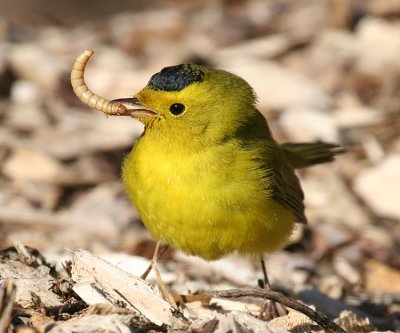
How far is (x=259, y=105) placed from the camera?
760cm

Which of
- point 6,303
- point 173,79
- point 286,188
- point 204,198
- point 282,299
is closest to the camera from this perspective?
point 6,303

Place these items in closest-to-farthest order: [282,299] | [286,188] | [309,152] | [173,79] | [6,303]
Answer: [6,303], [282,299], [173,79], [286,188], [309,152]

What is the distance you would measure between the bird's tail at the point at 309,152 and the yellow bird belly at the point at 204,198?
1356 mm

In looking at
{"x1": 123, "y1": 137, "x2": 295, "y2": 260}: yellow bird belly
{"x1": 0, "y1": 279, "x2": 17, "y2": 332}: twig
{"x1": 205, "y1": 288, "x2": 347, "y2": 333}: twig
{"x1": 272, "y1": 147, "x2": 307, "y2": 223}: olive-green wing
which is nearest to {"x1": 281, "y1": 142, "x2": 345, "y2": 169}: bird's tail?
{"x1": 272, "y1": 147, "x2": 307, "y2": 223}: olive-green wing

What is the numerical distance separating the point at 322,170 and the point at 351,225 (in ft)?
2.61

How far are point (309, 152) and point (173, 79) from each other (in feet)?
6.18

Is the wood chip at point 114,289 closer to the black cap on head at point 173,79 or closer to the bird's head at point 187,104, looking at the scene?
the bird's head at point 187,104

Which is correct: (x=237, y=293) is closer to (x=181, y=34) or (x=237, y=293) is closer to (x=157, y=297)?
(x=157, y=297)

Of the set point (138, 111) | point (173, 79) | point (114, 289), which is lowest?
point (114, 289)

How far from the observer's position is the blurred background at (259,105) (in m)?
5.76

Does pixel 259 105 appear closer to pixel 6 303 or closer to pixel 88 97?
pixel 88 97

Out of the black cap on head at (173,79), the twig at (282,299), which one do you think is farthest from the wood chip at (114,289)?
the black cap on head at (173,79)

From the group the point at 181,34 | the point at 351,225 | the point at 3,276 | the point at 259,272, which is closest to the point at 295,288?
the point at 259,272

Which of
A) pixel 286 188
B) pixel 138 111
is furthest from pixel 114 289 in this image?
pixel 286 188
